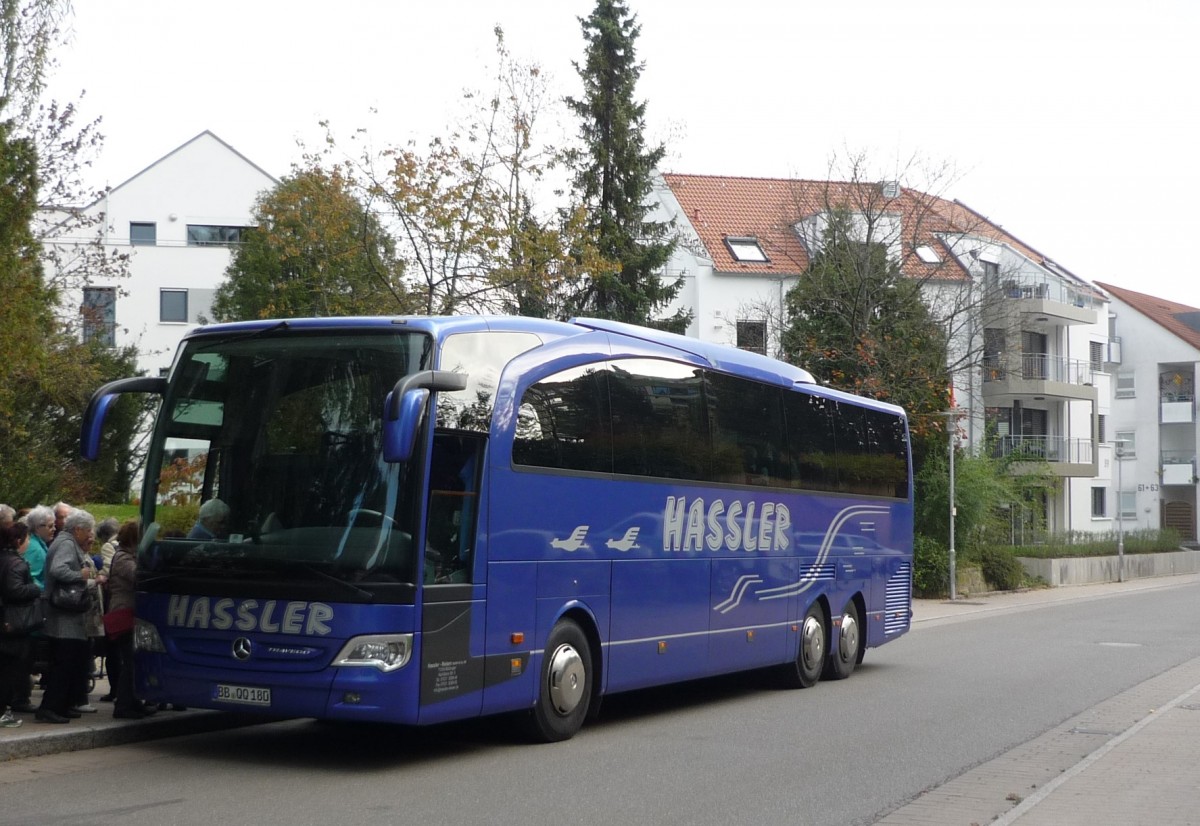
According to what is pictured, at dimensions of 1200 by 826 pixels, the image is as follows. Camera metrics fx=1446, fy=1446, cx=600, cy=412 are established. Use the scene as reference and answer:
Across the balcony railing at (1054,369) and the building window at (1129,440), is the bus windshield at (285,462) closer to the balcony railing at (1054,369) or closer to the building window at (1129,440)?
the balcony railing at (1054,369)

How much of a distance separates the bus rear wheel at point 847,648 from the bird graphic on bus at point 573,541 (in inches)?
252

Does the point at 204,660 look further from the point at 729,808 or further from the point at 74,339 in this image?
the point at 74,339

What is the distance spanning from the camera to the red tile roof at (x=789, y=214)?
3841 cm

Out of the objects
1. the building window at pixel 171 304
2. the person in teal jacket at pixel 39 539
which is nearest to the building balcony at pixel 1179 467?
the building window at pixel 171 304

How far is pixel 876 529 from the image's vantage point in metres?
18.5

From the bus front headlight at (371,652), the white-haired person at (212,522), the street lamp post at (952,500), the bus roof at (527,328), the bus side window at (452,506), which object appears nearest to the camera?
the bus front headlight at (371,652)

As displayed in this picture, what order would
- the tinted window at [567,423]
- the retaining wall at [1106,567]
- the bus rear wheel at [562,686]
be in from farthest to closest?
the retaining wall at [1106,567] < the bus rear wheel at [562,686] < the tinted window at [567,423]

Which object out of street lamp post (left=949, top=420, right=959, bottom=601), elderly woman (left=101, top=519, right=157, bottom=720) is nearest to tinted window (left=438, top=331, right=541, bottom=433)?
elderly woman (left=101, top=519, right=157, bottom=720)

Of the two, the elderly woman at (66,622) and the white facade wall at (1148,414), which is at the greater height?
the white facade wall at (1148,414)

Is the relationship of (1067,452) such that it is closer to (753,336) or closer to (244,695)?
(753,336)

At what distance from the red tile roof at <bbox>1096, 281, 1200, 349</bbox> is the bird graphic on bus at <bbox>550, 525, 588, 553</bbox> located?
74.1 m

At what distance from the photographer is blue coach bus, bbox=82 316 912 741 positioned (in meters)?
9.76

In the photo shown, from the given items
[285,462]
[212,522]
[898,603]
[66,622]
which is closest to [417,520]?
[285,462]

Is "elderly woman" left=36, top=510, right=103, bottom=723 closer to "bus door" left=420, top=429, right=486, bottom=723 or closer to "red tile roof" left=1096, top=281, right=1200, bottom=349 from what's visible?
"bus door" left=420, top=429, right=486, bottom=723
